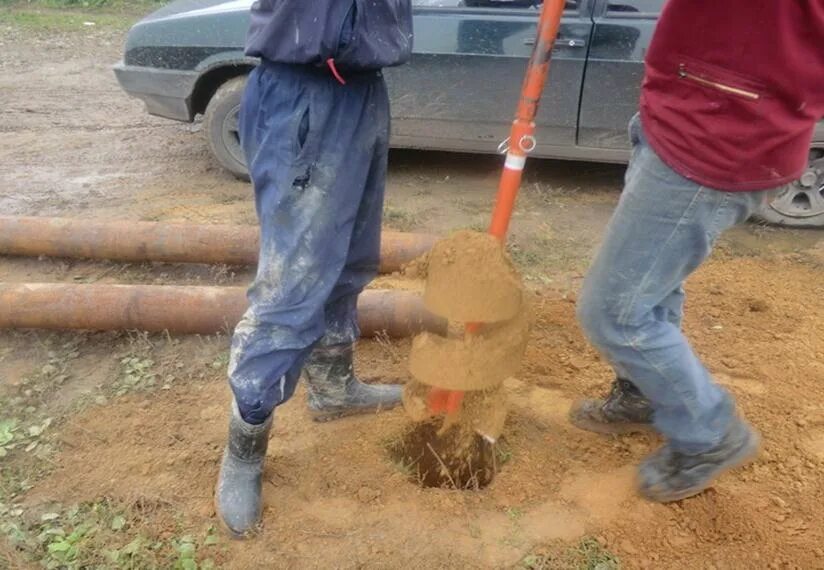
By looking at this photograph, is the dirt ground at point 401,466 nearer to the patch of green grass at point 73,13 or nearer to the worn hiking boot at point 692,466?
the worn hiking boot at point 692,466

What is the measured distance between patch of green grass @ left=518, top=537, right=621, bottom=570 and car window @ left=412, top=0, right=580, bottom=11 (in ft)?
11.2

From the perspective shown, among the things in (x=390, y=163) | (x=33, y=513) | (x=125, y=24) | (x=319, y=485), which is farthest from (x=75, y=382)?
(x=125, y=24)

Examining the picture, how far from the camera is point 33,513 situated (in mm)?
2541

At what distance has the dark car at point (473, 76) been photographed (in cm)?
459

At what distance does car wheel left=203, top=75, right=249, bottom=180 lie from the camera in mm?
5172

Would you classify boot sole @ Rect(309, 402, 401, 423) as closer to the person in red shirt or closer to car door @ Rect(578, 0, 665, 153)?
the person in red shirt

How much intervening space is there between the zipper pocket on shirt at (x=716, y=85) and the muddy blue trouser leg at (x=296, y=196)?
871 millimetres

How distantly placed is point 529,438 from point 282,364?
1.08 meters

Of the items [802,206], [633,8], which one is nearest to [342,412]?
[633,8]

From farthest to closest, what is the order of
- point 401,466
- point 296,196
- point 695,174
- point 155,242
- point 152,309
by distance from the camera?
point 155,242
point 152,309
point 401,466
point 296,196
point 695,174

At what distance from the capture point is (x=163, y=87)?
5.19 meters

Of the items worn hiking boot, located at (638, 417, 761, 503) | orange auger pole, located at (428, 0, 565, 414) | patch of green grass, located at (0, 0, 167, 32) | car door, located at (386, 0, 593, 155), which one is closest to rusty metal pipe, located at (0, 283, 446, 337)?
orange auger pole, located at (428, 0, 565, 414)

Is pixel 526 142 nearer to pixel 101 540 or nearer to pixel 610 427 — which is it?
pixel 610 427

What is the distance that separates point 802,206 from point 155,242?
4.08 metres
